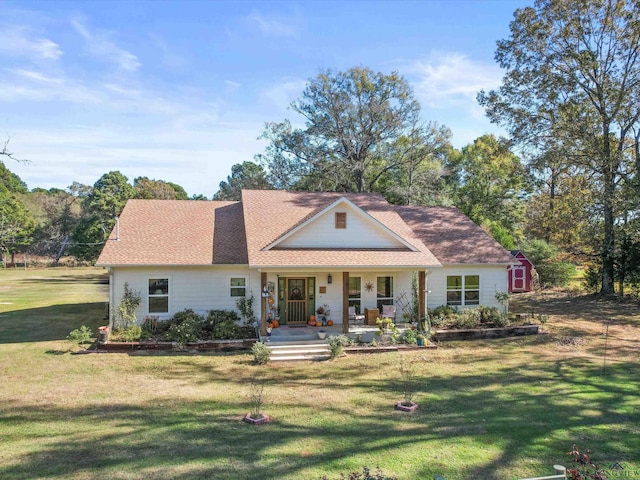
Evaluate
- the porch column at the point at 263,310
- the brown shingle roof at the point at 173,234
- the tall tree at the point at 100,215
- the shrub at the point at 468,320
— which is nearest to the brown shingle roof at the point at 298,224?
the porch column at the point at 263,310

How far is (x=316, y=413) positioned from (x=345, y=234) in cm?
972

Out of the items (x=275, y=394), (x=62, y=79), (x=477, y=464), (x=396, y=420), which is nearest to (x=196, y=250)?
(x=62, y=79)

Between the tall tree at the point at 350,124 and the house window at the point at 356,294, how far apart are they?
17.2 metres

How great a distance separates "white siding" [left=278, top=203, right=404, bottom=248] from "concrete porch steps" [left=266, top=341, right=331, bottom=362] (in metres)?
4.13

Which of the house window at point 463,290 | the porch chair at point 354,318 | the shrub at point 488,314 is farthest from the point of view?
the house window at point 463,290

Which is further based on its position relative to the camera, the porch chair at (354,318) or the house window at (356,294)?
the house window at (356,294)

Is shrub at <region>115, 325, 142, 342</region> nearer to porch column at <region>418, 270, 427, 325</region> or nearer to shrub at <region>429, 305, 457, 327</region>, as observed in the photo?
porch column at <region>418, 270, 427, 325</region>

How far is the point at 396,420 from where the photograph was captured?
922cm

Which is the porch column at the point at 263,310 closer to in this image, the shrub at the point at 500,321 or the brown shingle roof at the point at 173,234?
the brown shingle roof at the point at 173,234

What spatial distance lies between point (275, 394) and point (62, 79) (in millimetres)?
11976

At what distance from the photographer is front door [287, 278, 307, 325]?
18281 millimetres

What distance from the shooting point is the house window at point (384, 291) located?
19.3 metres

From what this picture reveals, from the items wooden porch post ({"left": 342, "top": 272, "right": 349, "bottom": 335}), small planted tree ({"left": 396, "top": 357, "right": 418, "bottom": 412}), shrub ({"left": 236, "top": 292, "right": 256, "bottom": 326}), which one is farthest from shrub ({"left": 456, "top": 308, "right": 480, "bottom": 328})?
shrub ({"left": 236, "top": 292, "right": 256, "bottom": 326})

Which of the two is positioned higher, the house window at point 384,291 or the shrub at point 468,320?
the house window at point 384,291
